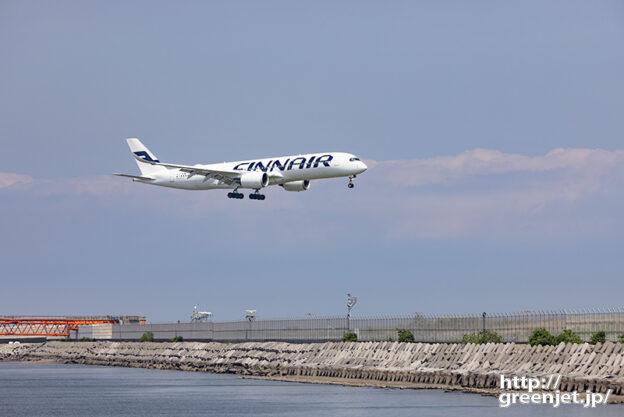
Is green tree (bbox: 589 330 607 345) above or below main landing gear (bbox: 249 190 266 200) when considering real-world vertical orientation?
below

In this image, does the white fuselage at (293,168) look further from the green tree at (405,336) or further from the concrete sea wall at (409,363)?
the concrete sea wall at (409,363)

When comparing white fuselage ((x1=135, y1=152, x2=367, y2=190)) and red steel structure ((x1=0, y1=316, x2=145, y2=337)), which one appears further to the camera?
red steel structure ((x1=0, y1=316, x2=145, y2=337))

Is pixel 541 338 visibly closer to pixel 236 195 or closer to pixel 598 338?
pixel 598 338

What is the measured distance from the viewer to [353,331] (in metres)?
94.8

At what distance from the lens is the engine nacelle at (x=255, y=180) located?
89438mm

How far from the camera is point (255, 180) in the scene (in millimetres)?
89688

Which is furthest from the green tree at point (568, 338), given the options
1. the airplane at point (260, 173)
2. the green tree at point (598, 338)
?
the airplane at point (260, 173)

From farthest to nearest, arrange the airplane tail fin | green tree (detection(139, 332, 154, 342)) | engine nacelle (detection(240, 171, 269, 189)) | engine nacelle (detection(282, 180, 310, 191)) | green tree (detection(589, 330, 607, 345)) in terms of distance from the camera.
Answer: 1. green tree (detection(139, 332, 154, 342))
2. the airplane tail fin
3. engine nacelle (detection(282, 180, 310, 191))
4. engine nacelle (detection(240, 171, 269, 189))
5. green tree (detection(589, 330, 607, 345))

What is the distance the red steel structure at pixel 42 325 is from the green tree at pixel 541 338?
12100 cm

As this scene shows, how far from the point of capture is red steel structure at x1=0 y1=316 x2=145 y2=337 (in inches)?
7042

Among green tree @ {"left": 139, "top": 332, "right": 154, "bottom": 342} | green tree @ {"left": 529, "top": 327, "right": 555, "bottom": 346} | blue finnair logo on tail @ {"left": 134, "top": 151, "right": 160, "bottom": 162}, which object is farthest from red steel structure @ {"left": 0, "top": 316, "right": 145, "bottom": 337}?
green tree @ {"left": 529, "top": 327, "right": 555, "bottom": 346}

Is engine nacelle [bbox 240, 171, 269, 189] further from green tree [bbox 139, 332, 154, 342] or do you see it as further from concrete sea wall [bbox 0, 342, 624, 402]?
green tree [bbox 139, 332, 154, 342]

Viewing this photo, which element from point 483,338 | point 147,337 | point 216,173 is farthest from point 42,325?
point 483,338

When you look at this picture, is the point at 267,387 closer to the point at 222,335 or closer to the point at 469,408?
the point at 469,408
